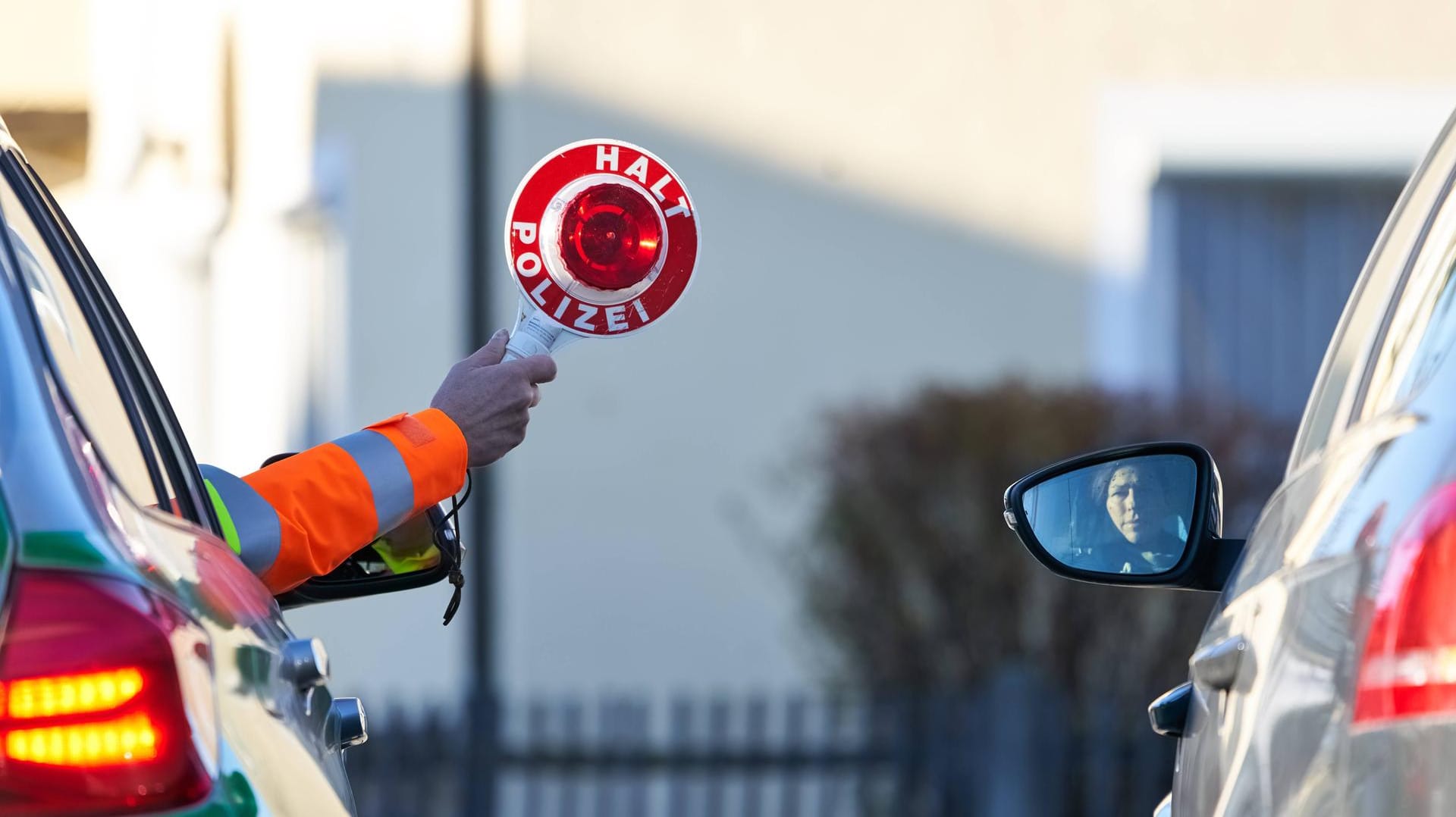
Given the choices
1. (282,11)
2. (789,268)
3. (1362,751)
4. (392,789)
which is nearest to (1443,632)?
(1362,751)

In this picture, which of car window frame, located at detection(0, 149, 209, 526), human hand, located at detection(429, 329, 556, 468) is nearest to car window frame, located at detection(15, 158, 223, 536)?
car window frame, located at detection(0, 149, 209, 526)

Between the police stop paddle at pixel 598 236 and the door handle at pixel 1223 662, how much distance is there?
2.68 feet

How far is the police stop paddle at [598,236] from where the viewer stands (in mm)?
2650

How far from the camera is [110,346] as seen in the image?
2100mm

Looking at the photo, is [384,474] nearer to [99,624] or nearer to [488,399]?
[488,399]

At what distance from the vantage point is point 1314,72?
871cm

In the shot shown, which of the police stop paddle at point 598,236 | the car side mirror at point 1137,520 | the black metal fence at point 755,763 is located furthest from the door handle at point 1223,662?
the black metal fence at point 755,763

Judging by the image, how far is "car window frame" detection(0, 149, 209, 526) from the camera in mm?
1928

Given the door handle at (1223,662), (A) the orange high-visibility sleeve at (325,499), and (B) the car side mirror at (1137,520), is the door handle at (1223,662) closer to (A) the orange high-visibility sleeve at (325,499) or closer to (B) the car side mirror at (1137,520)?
(B) the car side mirror at (1137,520)

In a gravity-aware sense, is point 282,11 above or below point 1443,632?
above

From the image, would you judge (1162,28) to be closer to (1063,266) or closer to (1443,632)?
(1063,266)

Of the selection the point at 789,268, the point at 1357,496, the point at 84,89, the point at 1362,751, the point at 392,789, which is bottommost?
the point at 392,789

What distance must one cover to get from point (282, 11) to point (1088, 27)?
337cm

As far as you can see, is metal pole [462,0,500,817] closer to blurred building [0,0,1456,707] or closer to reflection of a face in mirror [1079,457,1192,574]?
blurred building [0,0,1456,707]
